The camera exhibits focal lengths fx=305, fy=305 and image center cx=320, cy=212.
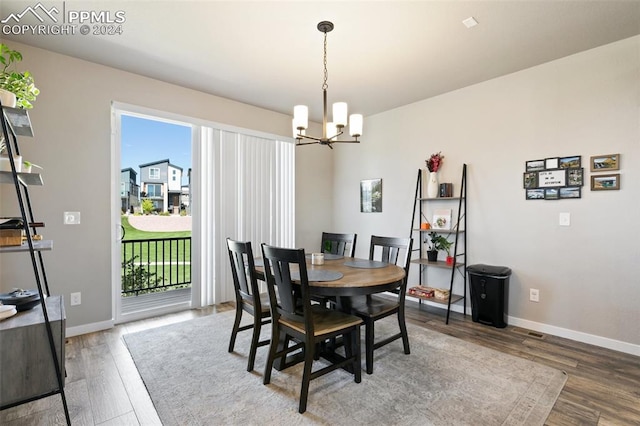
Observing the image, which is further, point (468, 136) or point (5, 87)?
point (468, 136)

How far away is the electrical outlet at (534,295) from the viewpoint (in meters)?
3.12

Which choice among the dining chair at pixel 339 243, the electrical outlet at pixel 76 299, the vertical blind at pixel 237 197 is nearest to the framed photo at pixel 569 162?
the dining chair at pixel 339 243

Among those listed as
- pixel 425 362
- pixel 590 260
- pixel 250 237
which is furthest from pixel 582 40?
pixel 250 237

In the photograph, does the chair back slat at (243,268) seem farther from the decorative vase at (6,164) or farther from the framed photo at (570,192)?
the framed photo at (570,192)

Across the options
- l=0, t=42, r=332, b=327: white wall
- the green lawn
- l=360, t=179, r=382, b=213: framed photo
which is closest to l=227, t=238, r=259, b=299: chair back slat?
l=0, t=42, r=332, b=327: white wall

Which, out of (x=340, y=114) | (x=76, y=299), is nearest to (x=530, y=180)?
(x=340, y=114)

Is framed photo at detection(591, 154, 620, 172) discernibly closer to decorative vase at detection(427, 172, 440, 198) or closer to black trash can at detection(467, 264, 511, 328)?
black trash can at detection(467, 264, 511, 328)

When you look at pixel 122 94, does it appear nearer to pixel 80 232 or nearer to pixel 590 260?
pixel 80 232

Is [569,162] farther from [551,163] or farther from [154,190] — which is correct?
[154,190]

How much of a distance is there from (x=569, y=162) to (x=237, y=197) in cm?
373

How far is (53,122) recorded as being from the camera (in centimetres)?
286

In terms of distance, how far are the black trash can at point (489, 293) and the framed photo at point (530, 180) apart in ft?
2.94

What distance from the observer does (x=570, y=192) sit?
2910 millimetres

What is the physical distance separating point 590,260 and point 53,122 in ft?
16.9
